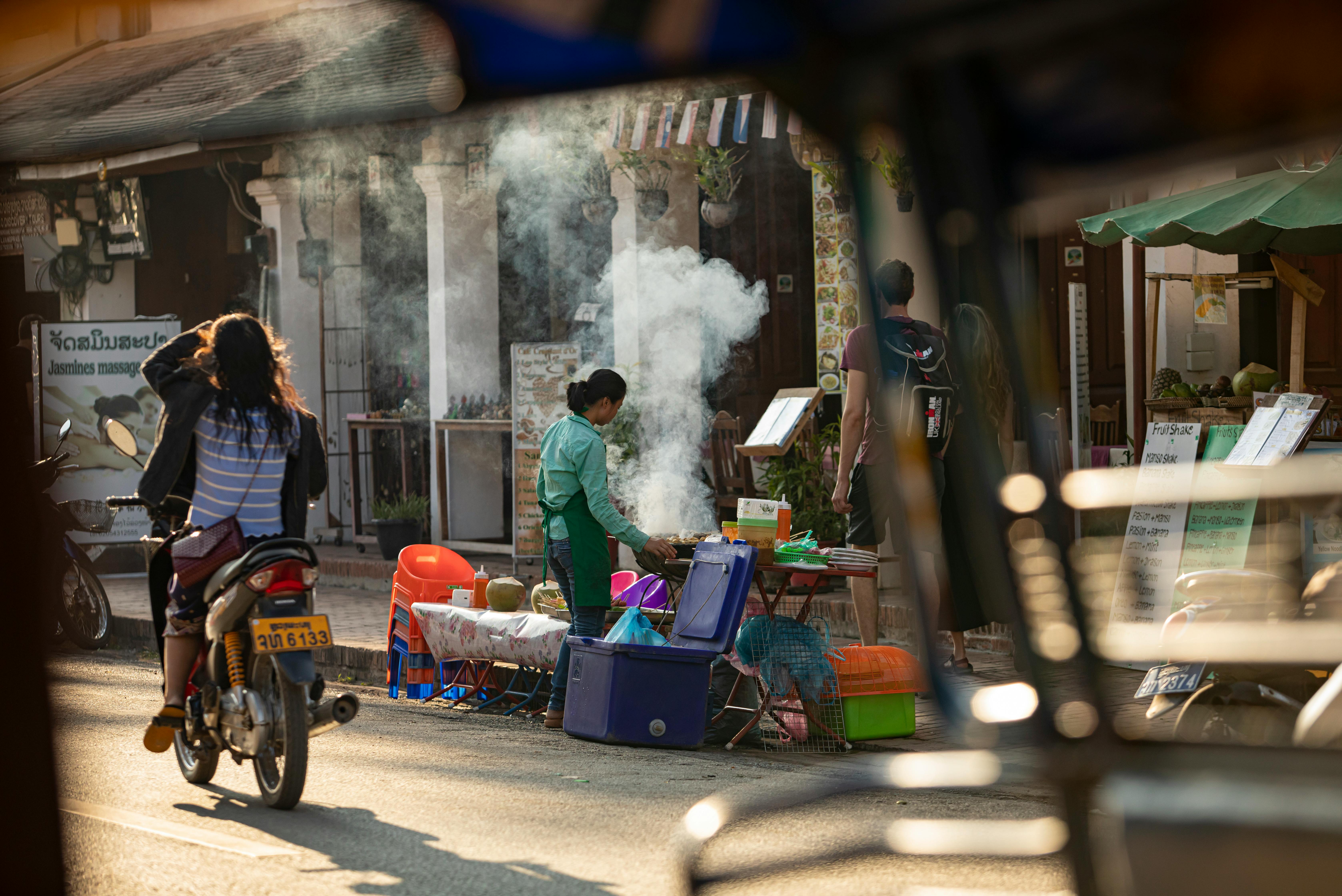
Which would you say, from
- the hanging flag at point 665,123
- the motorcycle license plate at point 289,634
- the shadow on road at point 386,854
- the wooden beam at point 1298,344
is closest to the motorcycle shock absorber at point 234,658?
the motorcycle license plate at point 289,634

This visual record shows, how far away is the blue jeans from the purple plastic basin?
0.51 metres

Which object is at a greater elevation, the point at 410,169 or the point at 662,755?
the point at 410,169

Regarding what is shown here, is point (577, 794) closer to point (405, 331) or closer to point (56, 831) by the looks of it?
point (56, 831)

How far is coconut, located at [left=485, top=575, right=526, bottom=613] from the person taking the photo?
7301 mm

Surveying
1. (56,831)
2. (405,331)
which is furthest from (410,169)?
(56,831)

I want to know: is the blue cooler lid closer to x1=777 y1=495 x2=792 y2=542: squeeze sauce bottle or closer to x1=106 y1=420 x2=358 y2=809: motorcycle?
x1=777 y1=495 x2=792 y2=542: squeeze sauce bottle

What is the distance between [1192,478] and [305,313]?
1313 cm

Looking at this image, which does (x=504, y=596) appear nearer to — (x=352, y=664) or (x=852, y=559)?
(x=852, y=559)

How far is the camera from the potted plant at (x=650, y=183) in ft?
37.3

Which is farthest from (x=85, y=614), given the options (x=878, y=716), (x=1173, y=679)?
(x=1173, y=679)

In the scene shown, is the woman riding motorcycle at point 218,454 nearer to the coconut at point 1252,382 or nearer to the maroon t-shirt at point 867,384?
the maroon t-shirt at point 867,384

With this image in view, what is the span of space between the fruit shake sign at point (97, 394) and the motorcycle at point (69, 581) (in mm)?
2441

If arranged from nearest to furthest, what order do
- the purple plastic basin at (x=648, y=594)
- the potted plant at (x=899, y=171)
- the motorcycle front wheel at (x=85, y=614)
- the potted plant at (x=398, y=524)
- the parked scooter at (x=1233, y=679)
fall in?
1. the potted plant at (x=899, y=171)
2. the parked scooter at (x=1233, y=679)
3. the purple plastic basin at (x=648, y=594)
4. the motorcycle front wheel at (x=85, y=614)
5. the potted plant at (x=398, y=524)

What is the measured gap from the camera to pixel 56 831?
2645mm
